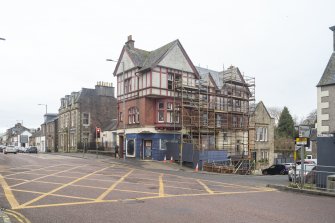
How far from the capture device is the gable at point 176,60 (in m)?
34.0

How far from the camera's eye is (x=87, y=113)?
51562 mm

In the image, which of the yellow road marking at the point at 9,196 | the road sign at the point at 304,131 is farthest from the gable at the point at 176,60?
the yellow road marking at the point at 9,196

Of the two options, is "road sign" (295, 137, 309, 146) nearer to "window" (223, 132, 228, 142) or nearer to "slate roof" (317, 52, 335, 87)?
"slate roof" (317, 52, 335, 87)

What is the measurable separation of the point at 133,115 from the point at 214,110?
28.6 ft

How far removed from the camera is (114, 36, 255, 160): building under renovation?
109ft

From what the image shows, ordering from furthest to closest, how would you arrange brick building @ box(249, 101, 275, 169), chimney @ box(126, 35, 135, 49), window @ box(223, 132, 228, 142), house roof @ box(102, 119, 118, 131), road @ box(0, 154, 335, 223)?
house roof @ box(102, 119, 118, 131), brick building @ box(249, 101, 275, 169), window @ box(223, 132, 228, 142), chimney @ box(126, 35, 135, 49), road @ box(0, 154, 335, 223)

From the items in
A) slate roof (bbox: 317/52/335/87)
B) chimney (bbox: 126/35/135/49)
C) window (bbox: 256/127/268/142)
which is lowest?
window (bbox: 256/127/268/142)

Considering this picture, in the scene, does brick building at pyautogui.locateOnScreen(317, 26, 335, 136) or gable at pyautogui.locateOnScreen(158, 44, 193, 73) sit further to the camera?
gable at pyautogui.locateOnScreen(158, 44, 193, 73)

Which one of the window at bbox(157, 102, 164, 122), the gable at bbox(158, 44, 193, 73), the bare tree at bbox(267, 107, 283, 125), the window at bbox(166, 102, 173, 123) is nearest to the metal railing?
the window at bbox(166, 102, 173, 123)

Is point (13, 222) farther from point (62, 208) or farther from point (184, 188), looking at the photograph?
point (184, 188)

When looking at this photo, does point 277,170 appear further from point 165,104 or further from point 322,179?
point 322,179

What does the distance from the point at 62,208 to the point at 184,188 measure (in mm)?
6168

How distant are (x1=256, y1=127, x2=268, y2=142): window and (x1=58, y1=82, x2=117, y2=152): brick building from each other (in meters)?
22.9

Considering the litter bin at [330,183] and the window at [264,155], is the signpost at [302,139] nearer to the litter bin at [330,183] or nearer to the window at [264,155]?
the litter bin at [330,183]
